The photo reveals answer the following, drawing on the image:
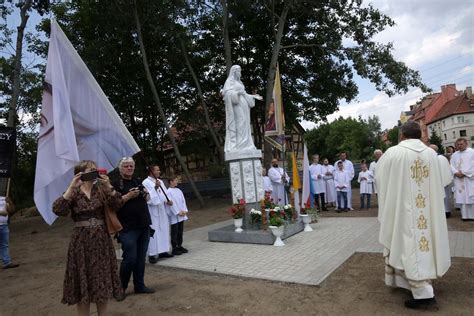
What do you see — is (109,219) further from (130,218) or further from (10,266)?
(10,266)

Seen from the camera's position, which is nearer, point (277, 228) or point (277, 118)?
point (277, 228)

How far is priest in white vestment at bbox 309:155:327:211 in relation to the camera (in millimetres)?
13961

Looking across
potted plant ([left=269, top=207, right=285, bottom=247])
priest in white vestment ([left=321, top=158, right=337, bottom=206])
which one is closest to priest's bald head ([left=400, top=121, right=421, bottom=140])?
potted plant ([left=269, top=207, right=285, bottom=247])

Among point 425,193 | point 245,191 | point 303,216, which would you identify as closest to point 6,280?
point 245,191

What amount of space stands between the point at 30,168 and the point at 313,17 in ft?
62.0

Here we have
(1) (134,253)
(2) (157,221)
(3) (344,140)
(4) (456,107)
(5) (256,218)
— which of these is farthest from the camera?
(3) (344,140)

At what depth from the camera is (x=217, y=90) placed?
23359 mm

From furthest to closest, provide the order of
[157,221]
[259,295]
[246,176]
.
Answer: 1. [246,176]
2. [157,221]
3. [259,295]

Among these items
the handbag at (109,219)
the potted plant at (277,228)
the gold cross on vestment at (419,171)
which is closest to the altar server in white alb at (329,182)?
the potted plant at (277,228)

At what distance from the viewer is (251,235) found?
860 cm

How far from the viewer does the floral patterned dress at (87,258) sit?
12.7ft

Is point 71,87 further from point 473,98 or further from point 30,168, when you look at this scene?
point 473,98

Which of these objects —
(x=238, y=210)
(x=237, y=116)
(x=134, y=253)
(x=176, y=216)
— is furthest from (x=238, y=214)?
(x=134, y=253)

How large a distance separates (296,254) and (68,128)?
4.69 m
